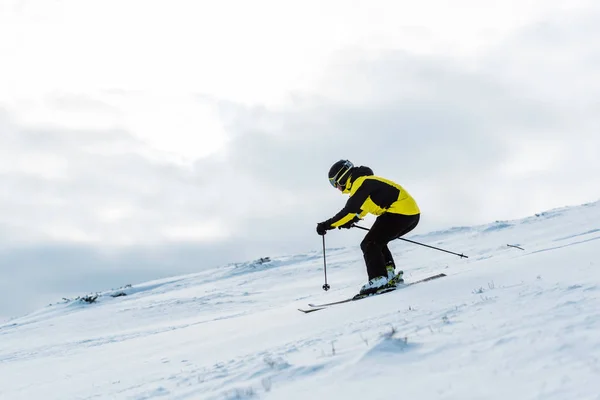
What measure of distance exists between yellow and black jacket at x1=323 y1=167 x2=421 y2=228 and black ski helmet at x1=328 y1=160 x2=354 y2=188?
112mm

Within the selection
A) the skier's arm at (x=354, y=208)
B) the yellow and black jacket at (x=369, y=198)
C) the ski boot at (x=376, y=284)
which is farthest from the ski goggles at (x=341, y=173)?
the ski boot at (x=376, y=284)

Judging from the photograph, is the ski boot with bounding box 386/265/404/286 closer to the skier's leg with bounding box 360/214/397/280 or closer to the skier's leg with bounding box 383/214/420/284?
the skier's leg with bounding box 383/214/420/284

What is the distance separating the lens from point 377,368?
373 cm

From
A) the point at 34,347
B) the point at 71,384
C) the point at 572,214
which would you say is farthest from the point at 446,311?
the point at 572,214

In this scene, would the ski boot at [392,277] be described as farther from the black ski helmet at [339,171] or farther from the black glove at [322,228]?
the black ski helmet at [339,171]

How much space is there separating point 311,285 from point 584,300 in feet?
39.6

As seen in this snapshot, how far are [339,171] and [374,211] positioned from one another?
0.85 meters

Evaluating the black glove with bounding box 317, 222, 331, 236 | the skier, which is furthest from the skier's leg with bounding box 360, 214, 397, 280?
the black glove with bounding box 317, 222, 331, 236

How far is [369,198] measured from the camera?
8.24 metres

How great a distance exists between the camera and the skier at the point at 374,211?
27.0ft

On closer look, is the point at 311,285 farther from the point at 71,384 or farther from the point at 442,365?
the point at 442,365

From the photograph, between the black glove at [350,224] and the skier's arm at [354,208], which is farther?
the black glove at [350,224]

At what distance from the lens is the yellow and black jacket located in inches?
323

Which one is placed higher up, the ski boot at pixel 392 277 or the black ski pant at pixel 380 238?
the black ski pant at pixel 380 238
